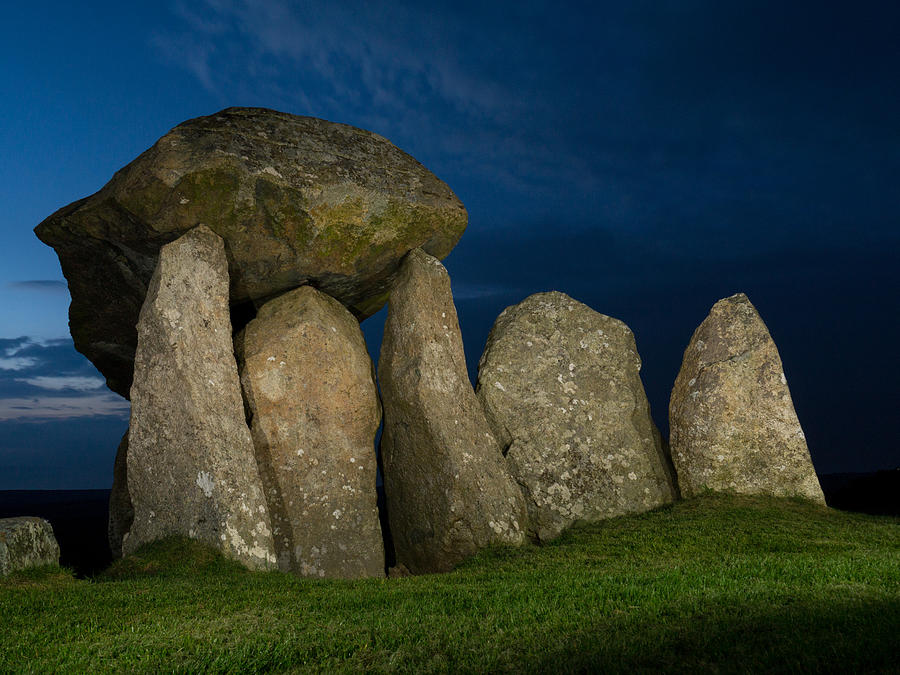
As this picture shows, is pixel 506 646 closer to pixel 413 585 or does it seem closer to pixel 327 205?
pixel 413 585

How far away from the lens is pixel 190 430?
11.4 m

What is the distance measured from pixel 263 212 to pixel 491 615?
9.09 m

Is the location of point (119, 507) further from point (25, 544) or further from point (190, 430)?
point (25, 544)

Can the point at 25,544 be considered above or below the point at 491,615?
above

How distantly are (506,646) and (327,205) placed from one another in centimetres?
978

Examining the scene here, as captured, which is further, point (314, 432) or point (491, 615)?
point (314, 432)

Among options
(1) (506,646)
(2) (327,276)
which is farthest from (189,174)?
(1) (506,646)

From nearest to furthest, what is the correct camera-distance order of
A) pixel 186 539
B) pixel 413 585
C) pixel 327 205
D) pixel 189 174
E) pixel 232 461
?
pixel 413 585, pixel 186 539, pixel 232 461, pixel 189 174, pixel 327 205

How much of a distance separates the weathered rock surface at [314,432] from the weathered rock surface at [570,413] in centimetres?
292

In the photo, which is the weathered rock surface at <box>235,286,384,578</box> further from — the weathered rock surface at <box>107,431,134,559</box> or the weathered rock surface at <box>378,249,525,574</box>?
the weathered rock surface at <box>107,431,134,559</box>

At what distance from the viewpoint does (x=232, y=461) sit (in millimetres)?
11461

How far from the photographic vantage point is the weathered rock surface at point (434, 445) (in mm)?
13062

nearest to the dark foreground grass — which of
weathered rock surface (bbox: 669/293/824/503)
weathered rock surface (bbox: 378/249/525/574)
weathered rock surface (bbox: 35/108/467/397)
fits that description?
weathered rock surface (bbox: 378/249/525/574)

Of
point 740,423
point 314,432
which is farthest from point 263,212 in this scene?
point 740,423
